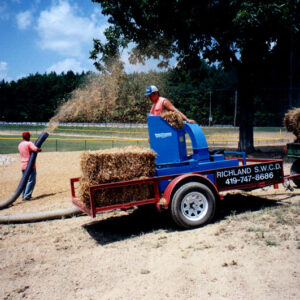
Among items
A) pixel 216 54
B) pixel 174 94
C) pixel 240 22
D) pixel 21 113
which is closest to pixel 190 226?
pixel 240 22

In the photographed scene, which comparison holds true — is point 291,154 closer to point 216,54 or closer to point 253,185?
point 253,185

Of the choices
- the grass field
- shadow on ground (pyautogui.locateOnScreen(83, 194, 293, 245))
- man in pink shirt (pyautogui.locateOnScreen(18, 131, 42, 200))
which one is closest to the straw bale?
shadow on ground (pyautogui.locateOnScreen(83, 194, 293, 245))

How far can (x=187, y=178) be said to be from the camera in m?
5.77

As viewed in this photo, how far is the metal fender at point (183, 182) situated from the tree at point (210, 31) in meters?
9.61

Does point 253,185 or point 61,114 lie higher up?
point 61,114

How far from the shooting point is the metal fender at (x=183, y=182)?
18.2 ft

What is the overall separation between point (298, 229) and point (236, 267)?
1840mm

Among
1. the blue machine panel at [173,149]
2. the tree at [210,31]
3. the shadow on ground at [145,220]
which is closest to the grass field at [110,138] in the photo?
the tree at [210,31]

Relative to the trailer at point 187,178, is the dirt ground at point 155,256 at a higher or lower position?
lower

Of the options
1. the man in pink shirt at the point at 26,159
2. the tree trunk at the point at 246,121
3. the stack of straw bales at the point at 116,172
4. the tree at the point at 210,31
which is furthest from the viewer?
the tree trunk at the point at 246,121

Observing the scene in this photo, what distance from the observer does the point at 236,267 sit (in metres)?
4.18

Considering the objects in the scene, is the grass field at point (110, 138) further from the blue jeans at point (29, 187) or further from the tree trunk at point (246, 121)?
the blue jeans at point (29, 187)

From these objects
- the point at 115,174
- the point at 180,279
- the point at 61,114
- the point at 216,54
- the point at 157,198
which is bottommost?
the point at 180,279

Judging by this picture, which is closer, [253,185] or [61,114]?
[253,185]
